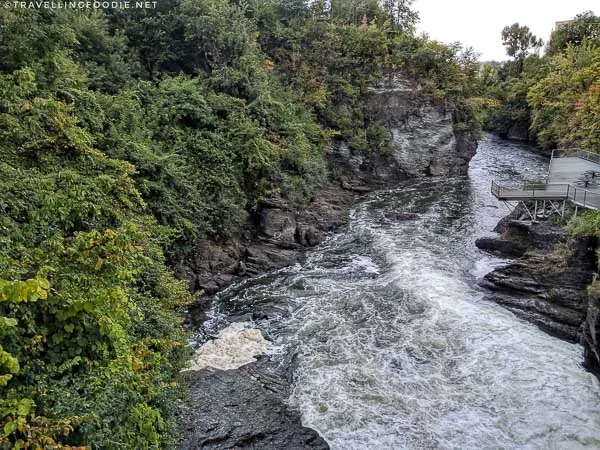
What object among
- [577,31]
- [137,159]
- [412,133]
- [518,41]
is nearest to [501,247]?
[137,159]

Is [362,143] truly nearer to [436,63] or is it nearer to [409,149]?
[409,149]

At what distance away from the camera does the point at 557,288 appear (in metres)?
14.5

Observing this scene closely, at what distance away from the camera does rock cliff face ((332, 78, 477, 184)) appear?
33.7 m

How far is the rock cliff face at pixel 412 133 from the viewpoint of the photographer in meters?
33.7

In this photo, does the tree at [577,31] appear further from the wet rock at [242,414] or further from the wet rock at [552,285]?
the wet rock at [242,414]

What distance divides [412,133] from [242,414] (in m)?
28.9

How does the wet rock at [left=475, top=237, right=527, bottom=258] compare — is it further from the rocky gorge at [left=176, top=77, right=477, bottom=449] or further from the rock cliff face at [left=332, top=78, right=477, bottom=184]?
the rock cliff face at [left=332, top=78, right=477, bottom=184]

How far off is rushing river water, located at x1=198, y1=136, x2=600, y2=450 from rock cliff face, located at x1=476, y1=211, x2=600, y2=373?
535 millimetres

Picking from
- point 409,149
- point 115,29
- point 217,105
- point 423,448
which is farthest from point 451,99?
point 423,448

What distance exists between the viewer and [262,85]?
23.7 meters

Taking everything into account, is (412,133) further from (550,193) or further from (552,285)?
(552,285)

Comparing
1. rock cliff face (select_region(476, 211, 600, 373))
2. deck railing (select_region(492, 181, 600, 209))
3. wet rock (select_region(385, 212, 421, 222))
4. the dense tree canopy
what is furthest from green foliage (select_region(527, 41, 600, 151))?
rock cliff face (select_region(476, 211, 600, 373))

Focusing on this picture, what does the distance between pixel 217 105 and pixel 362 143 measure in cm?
1401

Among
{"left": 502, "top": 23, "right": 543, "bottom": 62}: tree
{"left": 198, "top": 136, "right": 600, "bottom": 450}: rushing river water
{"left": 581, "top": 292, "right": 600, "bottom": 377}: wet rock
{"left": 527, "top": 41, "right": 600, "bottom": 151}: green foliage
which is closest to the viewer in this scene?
{"left": 198, "top": 136, "right": 600, "bottom": 450}: rushing river water
